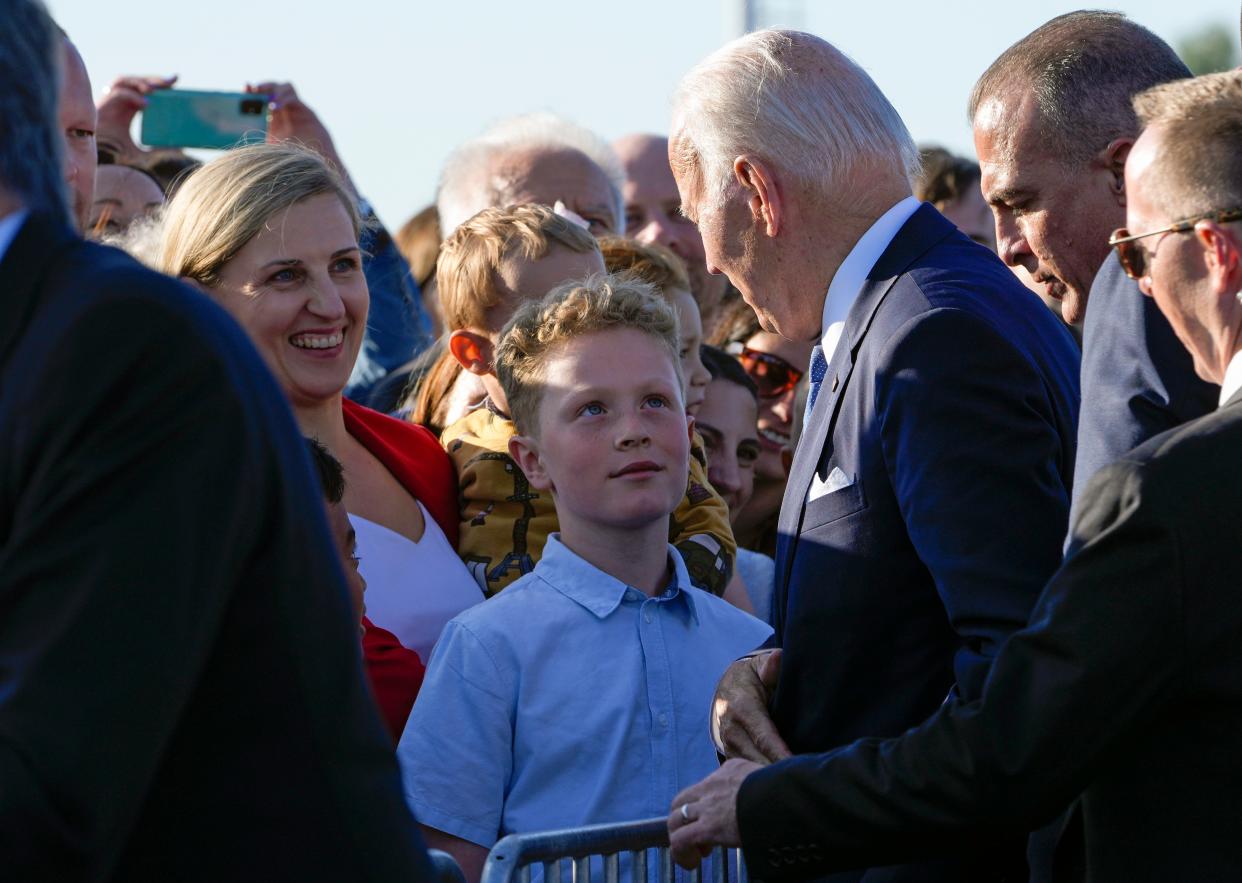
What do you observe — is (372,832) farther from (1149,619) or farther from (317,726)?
(1149,619)

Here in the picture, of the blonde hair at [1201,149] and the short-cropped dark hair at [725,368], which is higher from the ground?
the blonde hair at [1201,149]

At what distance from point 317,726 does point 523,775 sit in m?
1.64

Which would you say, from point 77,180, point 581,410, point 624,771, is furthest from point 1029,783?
point 77,180

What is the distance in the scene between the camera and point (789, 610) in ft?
9.30

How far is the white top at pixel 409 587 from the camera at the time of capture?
3615mm

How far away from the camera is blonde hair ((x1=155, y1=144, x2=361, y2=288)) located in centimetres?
369

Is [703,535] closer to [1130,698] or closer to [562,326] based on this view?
[562,326]

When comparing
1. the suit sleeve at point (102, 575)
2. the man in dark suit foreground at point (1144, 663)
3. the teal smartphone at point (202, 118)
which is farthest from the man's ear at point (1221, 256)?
the teal smartphone at point (202, 118)

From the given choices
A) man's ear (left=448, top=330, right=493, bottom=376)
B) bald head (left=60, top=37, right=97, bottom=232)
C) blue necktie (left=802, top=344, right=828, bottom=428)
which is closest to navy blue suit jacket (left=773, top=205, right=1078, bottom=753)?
blue necktie (left=802, top=344, right=828, bottom=428)

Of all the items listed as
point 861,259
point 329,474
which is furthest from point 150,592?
point 329,474

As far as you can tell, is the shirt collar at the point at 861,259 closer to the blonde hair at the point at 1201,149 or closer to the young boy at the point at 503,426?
the blonde hair at the point at 1201,149

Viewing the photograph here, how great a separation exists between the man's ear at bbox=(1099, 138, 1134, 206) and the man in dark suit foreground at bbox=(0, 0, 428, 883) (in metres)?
2.38

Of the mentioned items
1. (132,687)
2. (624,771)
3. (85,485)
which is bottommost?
(624,771)

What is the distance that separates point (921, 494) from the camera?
255 centimetres
